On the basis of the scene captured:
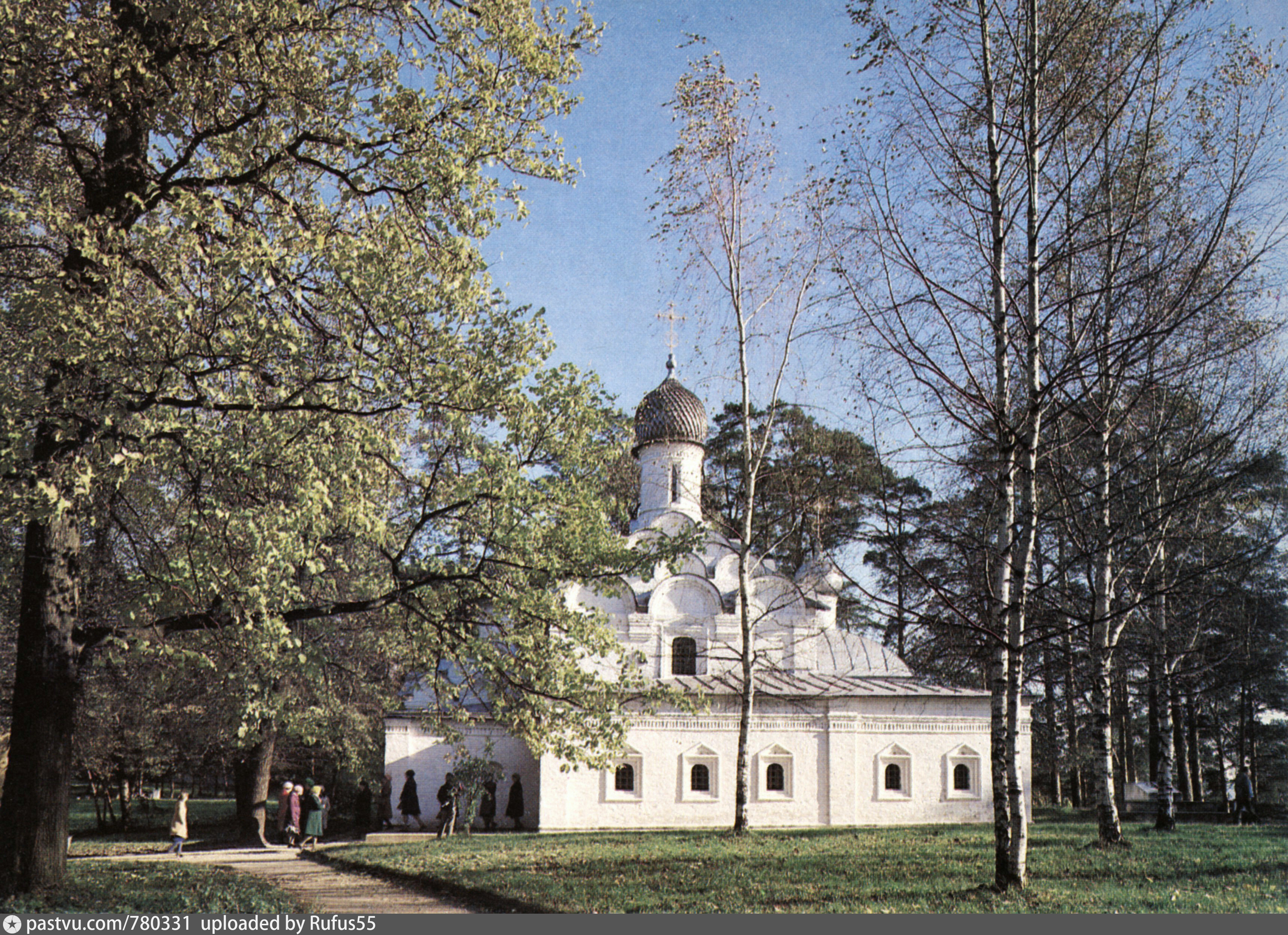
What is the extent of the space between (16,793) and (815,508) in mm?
12427

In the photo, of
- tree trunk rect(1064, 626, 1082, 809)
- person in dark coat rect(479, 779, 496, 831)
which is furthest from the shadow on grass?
tree trunk rect(1064, 626, 1082, 809)

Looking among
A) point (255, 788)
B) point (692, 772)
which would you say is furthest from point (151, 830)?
point (692, 772)

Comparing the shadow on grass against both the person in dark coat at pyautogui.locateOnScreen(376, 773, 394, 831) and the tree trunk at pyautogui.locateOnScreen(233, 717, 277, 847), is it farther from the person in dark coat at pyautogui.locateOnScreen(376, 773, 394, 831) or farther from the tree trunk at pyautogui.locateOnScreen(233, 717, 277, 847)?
the person in dark coat at pyautogui.locateOnScreen(376, 773, 394, 831)

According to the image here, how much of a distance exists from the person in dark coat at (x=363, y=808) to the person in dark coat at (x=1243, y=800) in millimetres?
19082

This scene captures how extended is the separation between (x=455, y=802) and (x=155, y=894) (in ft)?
37.5

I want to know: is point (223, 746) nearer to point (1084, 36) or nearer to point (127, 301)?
point (127, 301)

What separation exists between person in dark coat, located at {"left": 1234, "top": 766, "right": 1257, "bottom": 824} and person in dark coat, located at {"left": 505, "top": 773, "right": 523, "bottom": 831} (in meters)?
14.7

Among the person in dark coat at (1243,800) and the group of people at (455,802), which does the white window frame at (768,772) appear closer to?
the group of people at (455,802)

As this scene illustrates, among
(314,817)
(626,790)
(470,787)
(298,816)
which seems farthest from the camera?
(626,790)

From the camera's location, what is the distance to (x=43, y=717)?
827cm

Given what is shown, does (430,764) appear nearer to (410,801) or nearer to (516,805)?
(410,801)

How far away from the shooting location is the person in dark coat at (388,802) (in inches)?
852

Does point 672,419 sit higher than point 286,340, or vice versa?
point 672,419

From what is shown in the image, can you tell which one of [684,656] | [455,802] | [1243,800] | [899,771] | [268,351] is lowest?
[455,802]
